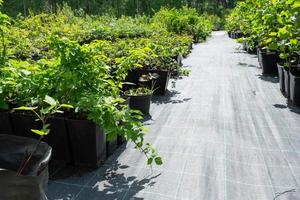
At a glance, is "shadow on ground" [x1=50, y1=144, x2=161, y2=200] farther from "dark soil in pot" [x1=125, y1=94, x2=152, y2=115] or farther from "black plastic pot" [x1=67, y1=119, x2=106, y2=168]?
"dark soil in pot" [x1=125, y1=94, x2=152, y2=115]

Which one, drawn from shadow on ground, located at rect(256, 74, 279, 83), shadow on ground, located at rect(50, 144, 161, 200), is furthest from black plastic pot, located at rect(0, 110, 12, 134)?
shadow on ground, located at rect(256, 74, 279, 83)

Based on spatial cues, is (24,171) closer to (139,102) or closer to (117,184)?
(117,184)

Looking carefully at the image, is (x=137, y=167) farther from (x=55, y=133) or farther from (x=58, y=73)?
(x=58, y=73)

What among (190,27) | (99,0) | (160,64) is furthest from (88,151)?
(99,0)

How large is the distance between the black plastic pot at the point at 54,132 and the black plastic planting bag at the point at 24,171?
55 centimetres

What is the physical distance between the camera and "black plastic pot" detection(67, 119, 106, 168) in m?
2.35

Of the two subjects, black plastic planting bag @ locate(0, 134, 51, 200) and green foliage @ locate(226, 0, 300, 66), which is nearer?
black plastic planting bag @ locate(0, 134, 51, 200)

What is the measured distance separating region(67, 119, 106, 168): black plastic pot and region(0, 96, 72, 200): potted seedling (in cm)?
53

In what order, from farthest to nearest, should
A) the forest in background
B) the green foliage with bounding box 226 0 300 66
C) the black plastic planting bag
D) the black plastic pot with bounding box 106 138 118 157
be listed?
1. the forest in background
2. the green foliage with bounding box 226 0 300 66
3. the black plastic pot with bounding box 106 138 118 157
4. the black plastic planting bag

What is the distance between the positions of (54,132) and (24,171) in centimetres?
71

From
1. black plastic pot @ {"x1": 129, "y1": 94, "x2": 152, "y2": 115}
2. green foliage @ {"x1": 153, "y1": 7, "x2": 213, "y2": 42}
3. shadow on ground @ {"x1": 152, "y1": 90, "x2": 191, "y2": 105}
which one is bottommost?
shadow on ground @ {"x1": 152, "y1": 90, "x2": 191, "y2": 105}

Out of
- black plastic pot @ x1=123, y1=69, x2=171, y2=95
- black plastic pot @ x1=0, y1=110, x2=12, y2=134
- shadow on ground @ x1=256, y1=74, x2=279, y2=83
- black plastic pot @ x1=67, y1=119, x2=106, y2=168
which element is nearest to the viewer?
black plastic pot @ x1=67, y1=119, x2=106, y2=168

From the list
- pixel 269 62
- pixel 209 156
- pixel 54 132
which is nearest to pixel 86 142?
pixel 54 132

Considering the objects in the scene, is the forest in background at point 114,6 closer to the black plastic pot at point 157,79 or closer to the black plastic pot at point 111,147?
the black plastic pot at point 157,79
